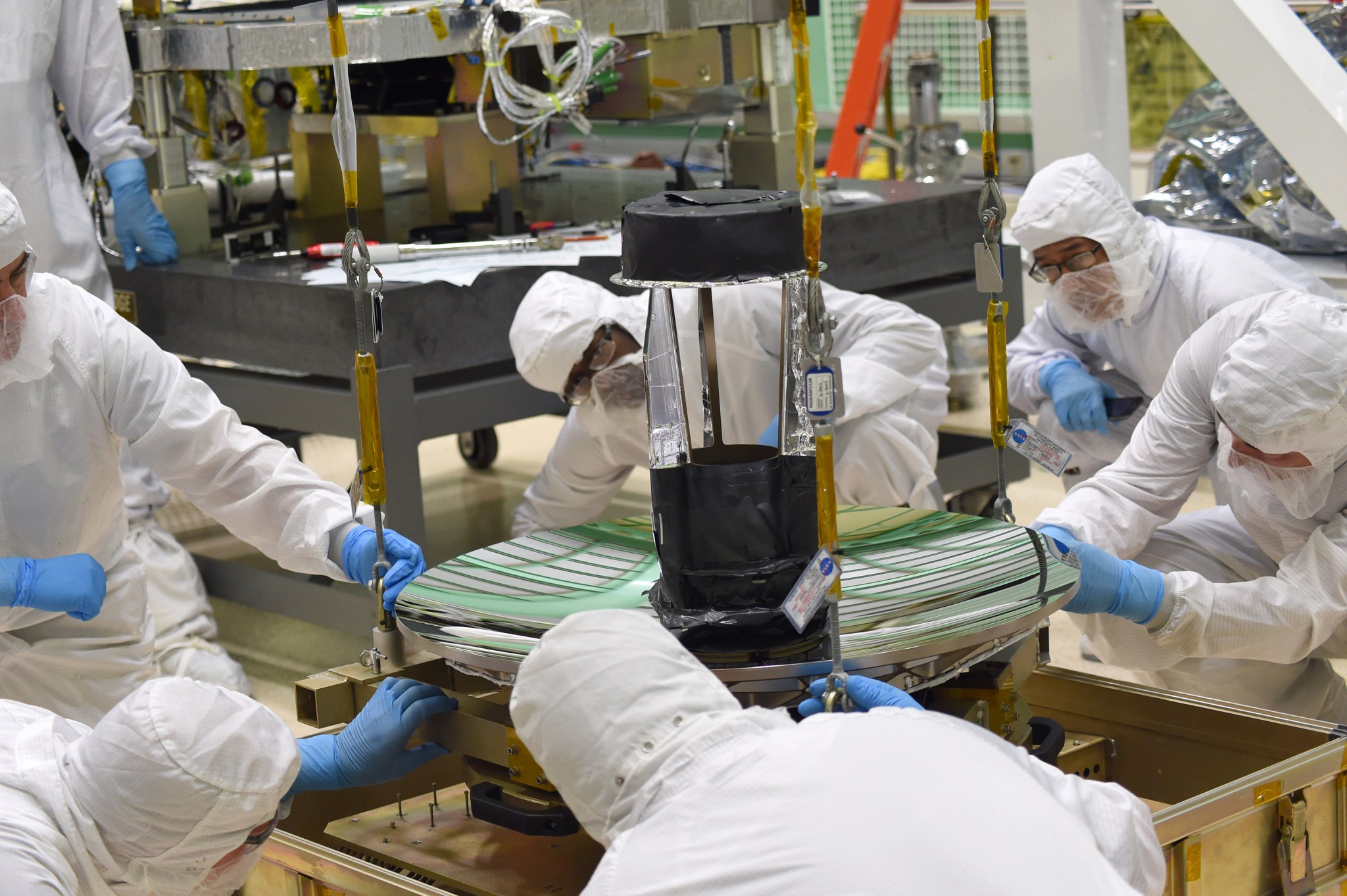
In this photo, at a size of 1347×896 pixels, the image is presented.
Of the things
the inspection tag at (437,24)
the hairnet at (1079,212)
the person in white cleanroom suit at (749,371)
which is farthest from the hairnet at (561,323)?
the hairnet at (1079,212)

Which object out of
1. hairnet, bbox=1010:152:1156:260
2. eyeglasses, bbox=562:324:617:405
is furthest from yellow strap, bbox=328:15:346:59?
hairnet, bbox=1010:152:1156:260

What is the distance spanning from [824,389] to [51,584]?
120cm

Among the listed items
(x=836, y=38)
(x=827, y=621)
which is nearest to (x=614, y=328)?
(x=827, y=621)

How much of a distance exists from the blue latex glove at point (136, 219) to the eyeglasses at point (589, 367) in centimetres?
110

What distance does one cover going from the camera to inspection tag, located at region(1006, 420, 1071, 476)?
2.04 metres

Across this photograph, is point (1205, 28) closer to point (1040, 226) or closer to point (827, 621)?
point (1040, 226)

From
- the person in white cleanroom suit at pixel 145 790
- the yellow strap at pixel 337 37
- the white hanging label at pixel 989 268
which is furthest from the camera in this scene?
the white hanging label at pixel 989 268

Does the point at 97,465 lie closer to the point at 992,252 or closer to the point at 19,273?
the point at 19,273

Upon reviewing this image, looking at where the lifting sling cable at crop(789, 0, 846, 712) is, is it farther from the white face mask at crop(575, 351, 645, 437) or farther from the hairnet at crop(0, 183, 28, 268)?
the white face mask at crop(575, 351, 645, 437)

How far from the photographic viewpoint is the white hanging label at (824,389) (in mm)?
1525

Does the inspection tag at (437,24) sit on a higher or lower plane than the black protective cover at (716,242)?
higher

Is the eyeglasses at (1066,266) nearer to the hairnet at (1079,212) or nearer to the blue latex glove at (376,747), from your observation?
the hairnet at (1079,212)

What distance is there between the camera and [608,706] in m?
1.34

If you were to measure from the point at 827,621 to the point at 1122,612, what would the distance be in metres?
0.56
